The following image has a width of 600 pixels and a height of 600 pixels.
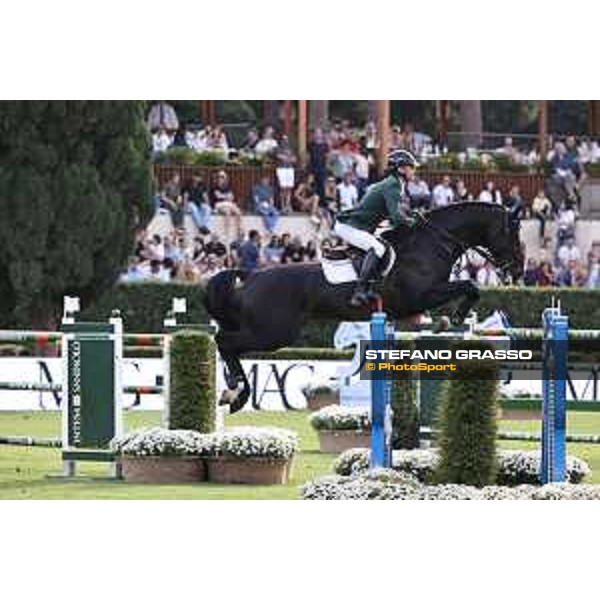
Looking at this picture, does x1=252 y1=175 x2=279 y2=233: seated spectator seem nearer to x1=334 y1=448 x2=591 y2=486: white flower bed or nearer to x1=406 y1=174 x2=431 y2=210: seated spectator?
x1=406 y1=174 x2=431 y2=210: seated spectator

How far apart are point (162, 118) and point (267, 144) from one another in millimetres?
1723

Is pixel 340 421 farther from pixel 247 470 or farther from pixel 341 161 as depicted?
pixel 341 161

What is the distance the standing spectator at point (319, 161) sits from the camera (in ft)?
84.4

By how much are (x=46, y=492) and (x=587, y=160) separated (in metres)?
16.7

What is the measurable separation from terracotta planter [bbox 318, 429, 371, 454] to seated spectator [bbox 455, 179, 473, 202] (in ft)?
34.0

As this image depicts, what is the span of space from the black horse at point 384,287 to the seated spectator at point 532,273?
12.3 meters

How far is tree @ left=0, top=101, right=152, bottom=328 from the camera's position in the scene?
2312cm

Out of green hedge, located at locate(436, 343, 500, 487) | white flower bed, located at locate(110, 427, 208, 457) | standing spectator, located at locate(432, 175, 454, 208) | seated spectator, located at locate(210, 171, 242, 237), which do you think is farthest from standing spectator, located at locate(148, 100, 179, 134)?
green hedge, located at locate(436, 343, 500, 487)

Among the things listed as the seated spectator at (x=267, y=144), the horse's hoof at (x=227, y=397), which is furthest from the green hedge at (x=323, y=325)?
the horse's hoof at (x=227, y=397)

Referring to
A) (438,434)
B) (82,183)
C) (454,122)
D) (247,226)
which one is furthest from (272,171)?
(438,434)

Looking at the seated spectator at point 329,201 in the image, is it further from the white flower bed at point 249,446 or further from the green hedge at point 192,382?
the white flower bed at point 249,446
